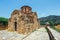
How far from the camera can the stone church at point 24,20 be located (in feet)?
74.2

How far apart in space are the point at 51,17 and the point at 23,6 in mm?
39007

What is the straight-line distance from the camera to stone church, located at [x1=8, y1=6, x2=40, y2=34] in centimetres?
2262

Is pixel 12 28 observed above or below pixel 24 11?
below

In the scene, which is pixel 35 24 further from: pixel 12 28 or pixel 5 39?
pixel 5 39

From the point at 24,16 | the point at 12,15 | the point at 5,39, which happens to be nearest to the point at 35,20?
the point at 24,16

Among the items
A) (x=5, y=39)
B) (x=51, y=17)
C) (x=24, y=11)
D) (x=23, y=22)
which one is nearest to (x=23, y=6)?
(x=24, y=11)

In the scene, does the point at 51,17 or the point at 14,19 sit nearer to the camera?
the point at 14,19

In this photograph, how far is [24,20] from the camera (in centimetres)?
2273

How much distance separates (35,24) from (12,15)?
3.98 meters

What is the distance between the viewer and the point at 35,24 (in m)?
23.7

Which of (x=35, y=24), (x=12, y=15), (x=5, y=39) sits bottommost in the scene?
(x=5, y=39)

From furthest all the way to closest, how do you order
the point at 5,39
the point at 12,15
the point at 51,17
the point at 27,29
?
the point at 51,17
the point at 12,15
the point at 27,29
the point at 5,39

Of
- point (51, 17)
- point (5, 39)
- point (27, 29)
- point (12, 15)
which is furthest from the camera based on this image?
point (51, 17)

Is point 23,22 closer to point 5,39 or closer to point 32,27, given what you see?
point 32,27
